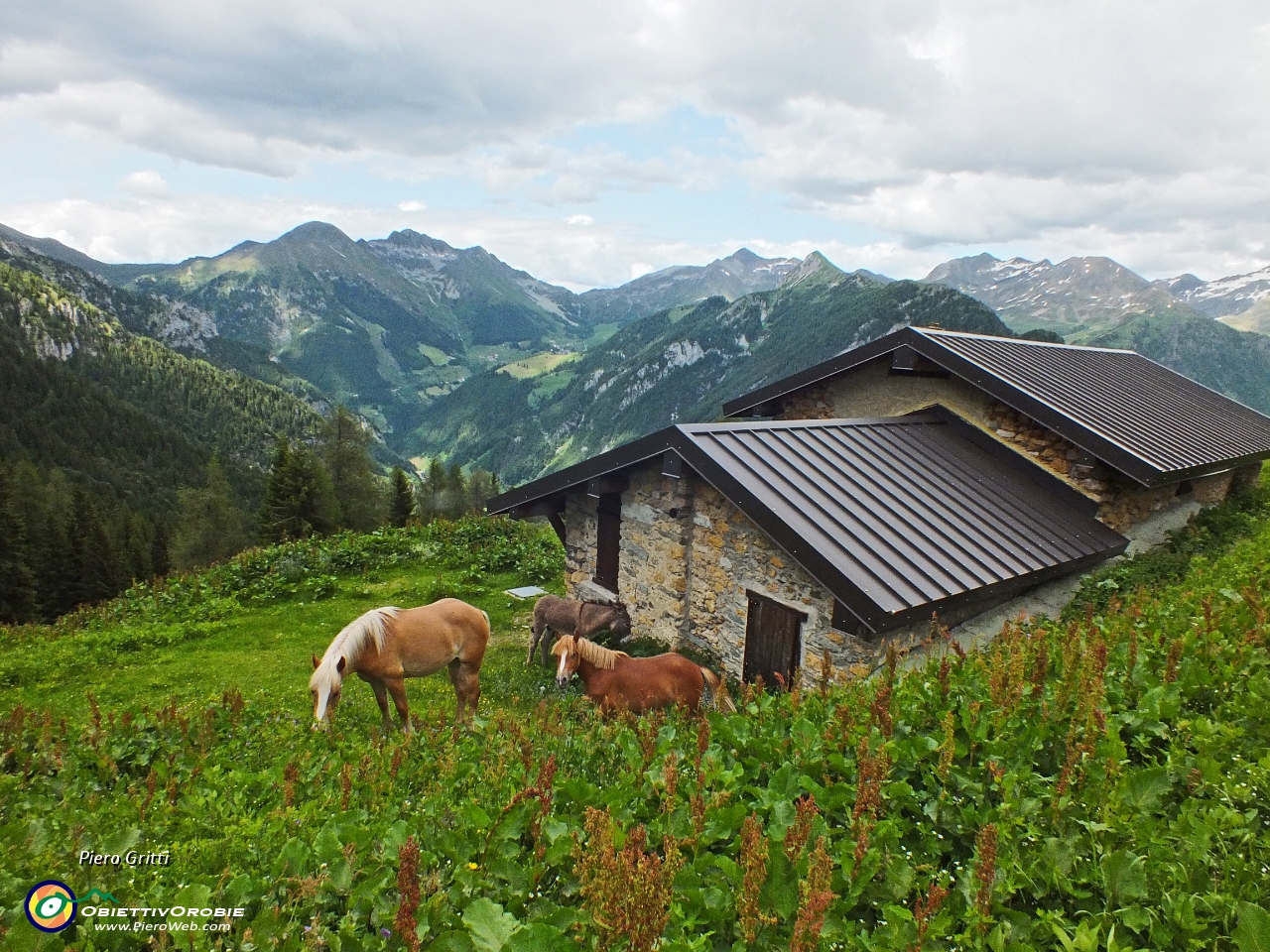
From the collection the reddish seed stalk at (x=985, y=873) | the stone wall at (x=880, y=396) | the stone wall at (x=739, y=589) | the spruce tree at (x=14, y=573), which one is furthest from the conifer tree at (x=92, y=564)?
the reddish seed stalk at (x=985, y=873)

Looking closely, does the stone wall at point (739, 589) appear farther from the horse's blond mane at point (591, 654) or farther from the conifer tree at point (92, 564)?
the conifer tree at point (92, 564)

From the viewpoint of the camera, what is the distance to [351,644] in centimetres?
812

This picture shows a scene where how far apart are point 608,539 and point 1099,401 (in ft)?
33.4

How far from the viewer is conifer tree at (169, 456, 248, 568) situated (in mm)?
68250

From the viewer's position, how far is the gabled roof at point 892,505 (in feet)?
27.5

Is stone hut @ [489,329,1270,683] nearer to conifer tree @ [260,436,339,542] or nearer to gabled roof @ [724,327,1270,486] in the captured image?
gabled roof @ [724,327,1270,486]

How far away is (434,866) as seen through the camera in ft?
11.5

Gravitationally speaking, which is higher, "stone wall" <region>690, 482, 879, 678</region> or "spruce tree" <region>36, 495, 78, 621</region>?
"stone wall" <region>690, 482, 879, 678</region>

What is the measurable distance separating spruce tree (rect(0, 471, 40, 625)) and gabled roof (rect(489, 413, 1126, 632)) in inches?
2265

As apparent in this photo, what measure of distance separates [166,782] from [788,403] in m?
14.4

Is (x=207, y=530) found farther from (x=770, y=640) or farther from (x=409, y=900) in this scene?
(x=409, y=900)

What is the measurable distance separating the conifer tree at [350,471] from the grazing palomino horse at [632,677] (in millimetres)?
59397

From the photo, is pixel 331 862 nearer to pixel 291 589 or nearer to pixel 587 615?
pixel 587 615

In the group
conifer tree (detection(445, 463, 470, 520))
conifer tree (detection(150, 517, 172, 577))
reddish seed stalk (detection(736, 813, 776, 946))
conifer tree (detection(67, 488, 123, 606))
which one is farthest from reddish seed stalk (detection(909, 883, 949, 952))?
conifer tree (detection(445, 463, 470, 520))
